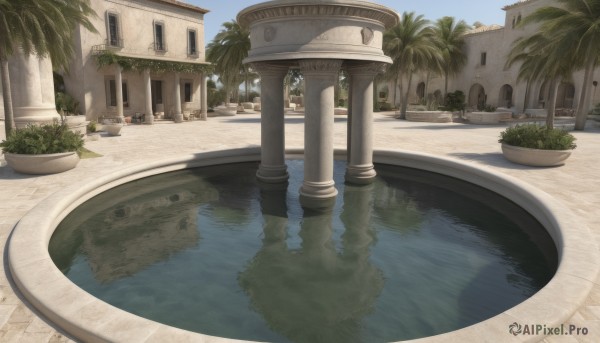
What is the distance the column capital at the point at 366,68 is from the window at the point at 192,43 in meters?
26.7

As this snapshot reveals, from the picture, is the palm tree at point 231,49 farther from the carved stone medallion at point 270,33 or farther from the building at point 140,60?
the carved stone medallion at point 270,33

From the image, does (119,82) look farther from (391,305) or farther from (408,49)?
(391,305)

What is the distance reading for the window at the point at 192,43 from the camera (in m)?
35.7

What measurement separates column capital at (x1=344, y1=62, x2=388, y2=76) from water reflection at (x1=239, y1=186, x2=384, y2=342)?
4.74 meters

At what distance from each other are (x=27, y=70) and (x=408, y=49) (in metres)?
29.5

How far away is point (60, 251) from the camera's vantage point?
26.7ft

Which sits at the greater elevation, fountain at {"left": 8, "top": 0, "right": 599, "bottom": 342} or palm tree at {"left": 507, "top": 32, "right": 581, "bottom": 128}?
palm tree at {"left": 507, "top": 32, "right": 581, "bottom": 128}

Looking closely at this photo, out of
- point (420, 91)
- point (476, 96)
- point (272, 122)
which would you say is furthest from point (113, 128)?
point (420, 91)

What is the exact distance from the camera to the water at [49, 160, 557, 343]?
5.98m

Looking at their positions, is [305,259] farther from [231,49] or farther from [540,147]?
[231,49]

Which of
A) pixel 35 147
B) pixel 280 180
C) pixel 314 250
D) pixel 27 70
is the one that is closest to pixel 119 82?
pixel 27 70

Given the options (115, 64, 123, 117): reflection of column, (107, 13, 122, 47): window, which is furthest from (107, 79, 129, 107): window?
(107, 13, 122, 47): window

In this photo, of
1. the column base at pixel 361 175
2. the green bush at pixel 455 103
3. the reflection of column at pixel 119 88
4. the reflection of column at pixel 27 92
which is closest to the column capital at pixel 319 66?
the column base at pixel 361 175

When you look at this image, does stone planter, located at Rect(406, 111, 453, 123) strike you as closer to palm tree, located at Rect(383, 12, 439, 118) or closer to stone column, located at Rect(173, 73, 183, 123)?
palm tree, located at Rect(383, 12, 439, 118)
